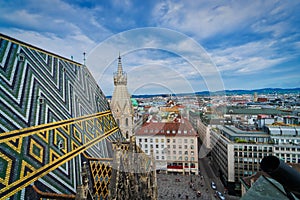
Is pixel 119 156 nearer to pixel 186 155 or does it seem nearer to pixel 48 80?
pixel 48 80

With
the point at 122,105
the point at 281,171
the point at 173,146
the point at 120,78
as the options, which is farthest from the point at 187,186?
the point at 281,171

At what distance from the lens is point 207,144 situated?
42.8m

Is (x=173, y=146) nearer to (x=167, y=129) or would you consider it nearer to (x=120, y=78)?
(x=167, y=129)

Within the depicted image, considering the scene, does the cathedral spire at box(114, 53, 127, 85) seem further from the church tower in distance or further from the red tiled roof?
the red tiled roof

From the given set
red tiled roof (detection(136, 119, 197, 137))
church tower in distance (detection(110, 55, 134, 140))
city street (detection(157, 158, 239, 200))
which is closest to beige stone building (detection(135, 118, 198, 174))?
red tiled roof (detection(136, 119, 197, 137))

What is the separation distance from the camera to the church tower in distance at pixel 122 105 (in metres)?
24.5

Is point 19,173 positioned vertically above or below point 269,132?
above

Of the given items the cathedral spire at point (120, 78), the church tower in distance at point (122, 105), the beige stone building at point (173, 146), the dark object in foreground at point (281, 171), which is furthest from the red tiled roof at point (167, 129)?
the dark object in foreground at point (281, 171)

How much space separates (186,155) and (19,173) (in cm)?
3124

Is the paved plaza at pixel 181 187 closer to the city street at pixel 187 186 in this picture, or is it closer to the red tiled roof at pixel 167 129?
the city street at pixel 187 186

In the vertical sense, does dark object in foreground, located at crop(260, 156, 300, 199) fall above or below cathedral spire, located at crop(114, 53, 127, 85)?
below

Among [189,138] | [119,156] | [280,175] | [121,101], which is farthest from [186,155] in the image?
[280,175]

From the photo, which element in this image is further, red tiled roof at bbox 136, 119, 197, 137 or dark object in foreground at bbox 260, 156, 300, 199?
red tiled roof at bbox 136, 119, 197, 137

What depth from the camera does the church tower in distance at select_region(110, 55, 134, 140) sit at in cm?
2447
